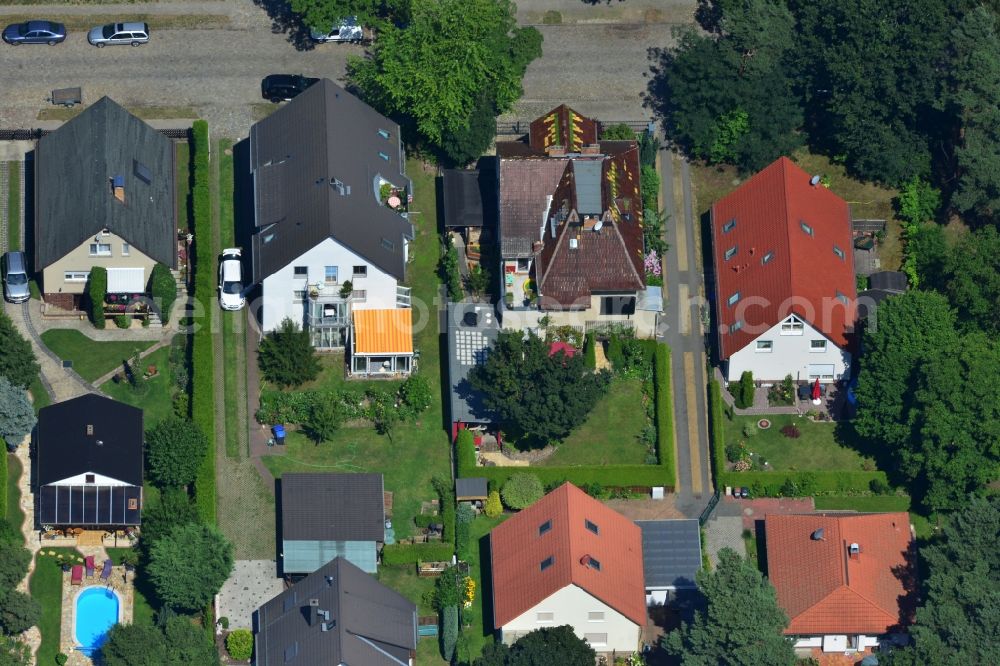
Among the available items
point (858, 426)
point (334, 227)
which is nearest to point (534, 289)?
point (334, 227)

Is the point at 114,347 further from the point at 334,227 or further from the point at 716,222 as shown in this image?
the point at 716,222

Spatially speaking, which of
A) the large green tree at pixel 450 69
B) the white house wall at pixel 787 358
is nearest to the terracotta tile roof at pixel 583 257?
the white house wall at pixel 787 358

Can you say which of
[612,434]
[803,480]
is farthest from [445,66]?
[803,480]

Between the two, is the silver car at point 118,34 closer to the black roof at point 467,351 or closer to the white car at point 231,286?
the white car at point 231,286

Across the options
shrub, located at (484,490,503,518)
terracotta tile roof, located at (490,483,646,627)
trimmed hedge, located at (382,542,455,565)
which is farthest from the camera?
shrub, located at (484,490,503,518)

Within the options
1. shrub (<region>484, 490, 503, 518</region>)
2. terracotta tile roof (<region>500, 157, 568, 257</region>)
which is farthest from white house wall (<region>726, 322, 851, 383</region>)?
shrub (<region>484, 490, 503, 518</region>)

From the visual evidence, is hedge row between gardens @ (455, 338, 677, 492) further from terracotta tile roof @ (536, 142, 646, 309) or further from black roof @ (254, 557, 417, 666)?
terracotta tile roof @ (536, 142, 646, 309)

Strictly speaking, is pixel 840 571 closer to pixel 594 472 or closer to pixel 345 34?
pixel 594 472
